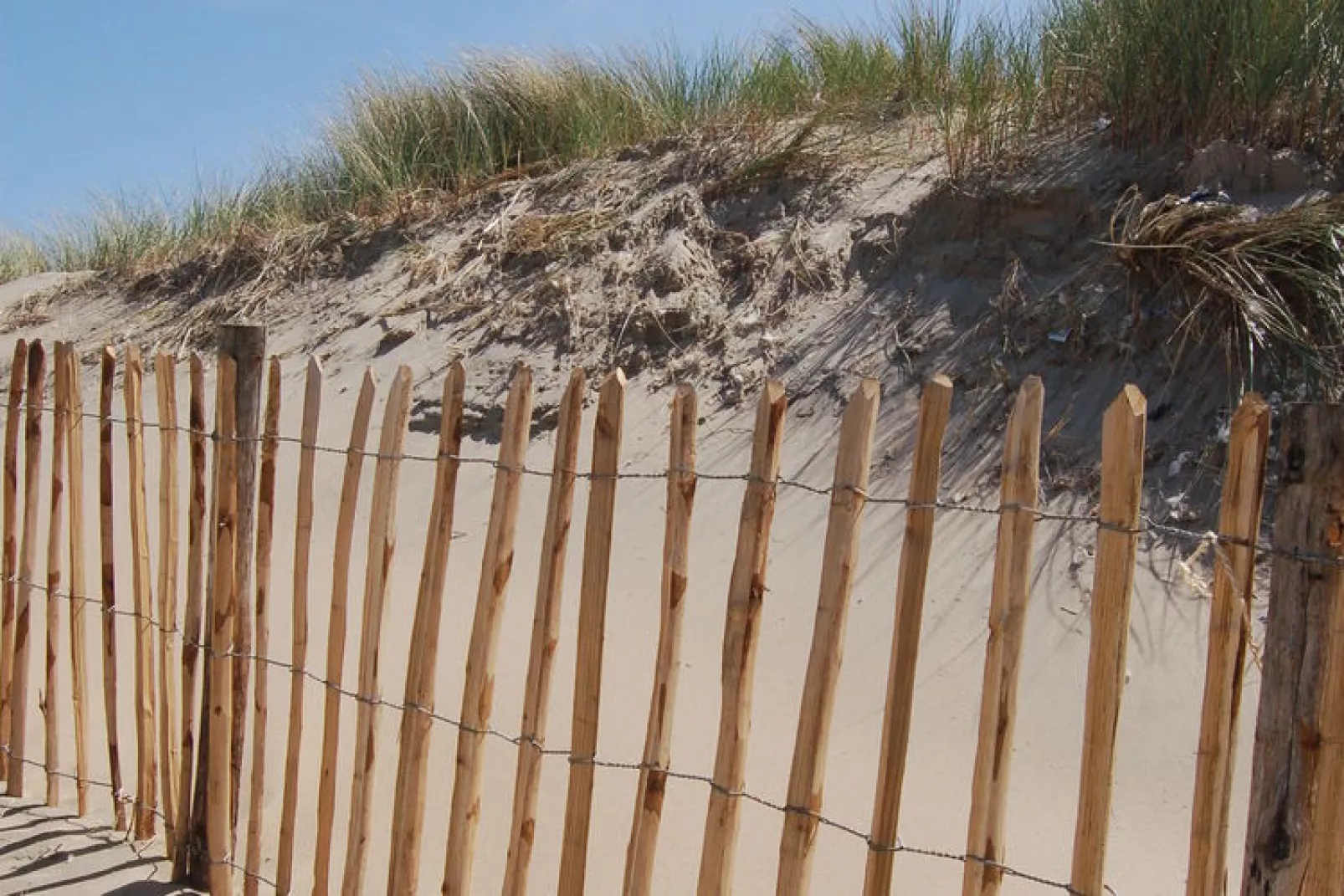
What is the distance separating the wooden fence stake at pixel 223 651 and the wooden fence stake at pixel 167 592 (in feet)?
0.75

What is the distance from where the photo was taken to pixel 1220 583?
2.14m

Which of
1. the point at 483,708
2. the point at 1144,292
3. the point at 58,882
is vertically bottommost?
the point at 58,882

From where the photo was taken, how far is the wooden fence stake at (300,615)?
332 cm

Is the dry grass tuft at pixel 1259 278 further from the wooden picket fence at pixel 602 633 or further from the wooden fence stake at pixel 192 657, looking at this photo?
the wooden fence stake at pixel 192 657

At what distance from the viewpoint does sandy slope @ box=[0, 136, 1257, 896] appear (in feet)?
13.2

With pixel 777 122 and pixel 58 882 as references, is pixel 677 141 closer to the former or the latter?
pixel 777 122

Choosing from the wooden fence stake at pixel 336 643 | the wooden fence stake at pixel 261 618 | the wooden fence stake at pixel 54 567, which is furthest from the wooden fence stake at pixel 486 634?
the wooden fence stake at pixel 54 567

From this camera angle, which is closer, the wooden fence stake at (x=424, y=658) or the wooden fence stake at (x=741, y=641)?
the wooden fence stake at (x=741, y=641)

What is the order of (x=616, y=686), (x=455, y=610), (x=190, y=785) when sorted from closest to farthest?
(x=190, y=785), (x=616, y=686), (x=455, y=610)

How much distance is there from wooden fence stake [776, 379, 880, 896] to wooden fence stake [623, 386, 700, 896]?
0.29 m

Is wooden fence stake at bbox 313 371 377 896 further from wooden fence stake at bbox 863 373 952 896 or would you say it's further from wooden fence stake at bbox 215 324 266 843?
wooden fence stake at bbox 863 373 952 896

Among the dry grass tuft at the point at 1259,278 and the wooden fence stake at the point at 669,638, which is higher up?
the dry grass tuft at the point at 1259,278

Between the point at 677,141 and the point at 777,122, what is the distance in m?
0.79

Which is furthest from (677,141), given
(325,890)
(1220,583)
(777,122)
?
(1220,583)
